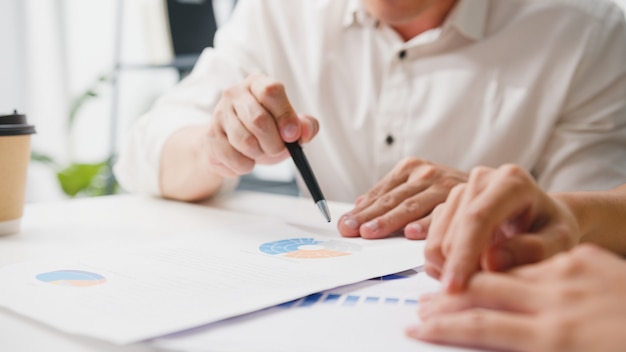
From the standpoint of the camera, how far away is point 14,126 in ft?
2.49

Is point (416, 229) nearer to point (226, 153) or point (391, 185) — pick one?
point (391, 185)

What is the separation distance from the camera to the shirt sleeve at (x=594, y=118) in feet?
3.56

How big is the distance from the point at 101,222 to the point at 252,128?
→ 254 millimetres

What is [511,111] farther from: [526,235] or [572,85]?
[526,235]

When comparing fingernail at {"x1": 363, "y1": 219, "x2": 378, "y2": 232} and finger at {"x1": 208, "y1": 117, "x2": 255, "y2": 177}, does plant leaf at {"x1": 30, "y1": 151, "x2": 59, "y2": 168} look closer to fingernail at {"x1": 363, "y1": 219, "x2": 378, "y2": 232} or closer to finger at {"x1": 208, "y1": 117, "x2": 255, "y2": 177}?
finger at {"x1": 208, "y1": 117, "x2": 255, "y2": 177}

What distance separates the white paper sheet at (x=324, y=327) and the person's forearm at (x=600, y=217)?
0.23 metres

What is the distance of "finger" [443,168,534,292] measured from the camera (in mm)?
448

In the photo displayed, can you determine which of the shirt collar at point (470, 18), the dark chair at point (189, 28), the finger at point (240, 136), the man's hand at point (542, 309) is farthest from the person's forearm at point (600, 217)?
the dark chair at point (189, 28)

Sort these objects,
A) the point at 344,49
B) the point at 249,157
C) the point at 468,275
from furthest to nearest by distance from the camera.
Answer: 1. the point at 344,49
2. the point at 249,157
3. the point at 468,275

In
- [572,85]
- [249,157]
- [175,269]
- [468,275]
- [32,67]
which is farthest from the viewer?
[32,67]

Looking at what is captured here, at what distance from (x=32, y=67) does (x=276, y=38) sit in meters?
1.84

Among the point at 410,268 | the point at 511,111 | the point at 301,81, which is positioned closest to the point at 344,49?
the point at 301,81

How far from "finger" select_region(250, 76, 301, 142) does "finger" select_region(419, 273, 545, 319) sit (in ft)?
1.37

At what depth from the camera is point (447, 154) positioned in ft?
3.99
